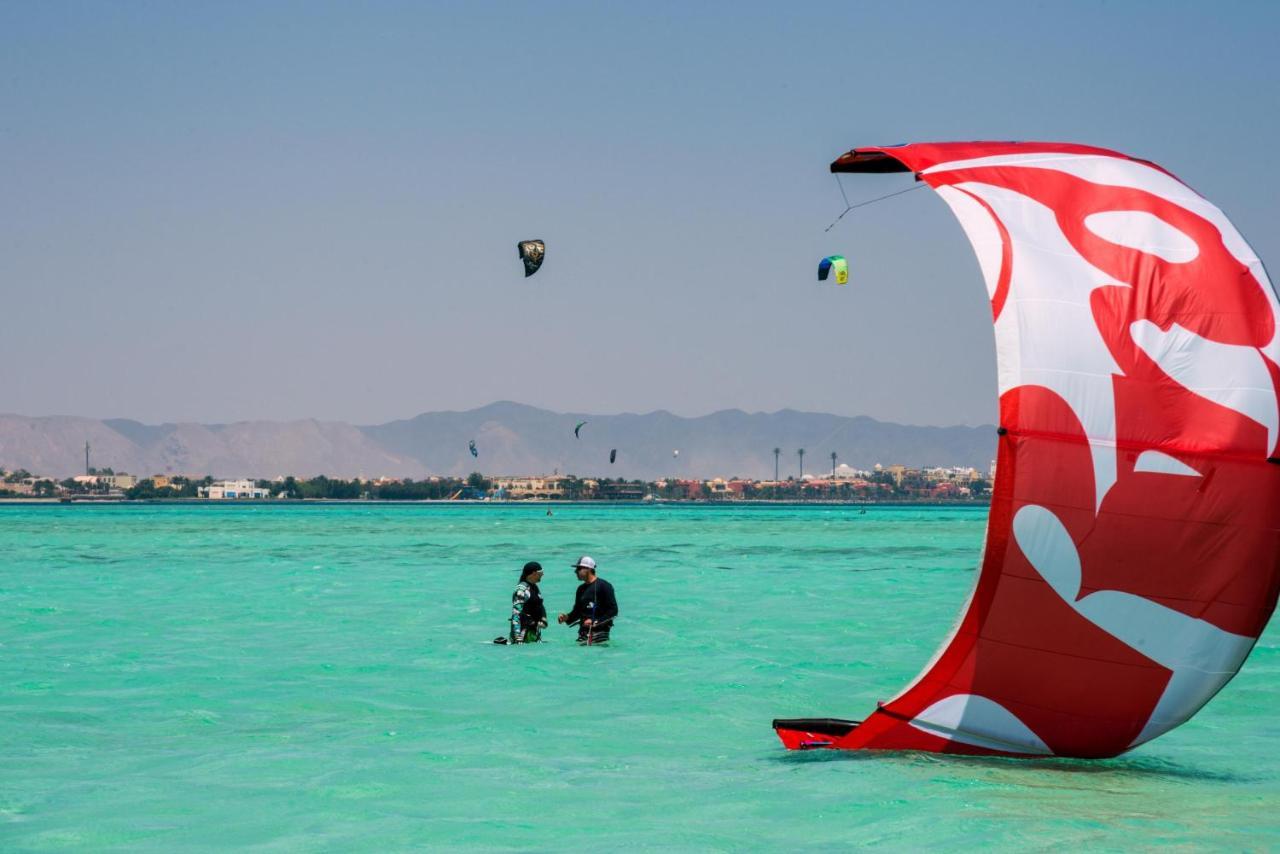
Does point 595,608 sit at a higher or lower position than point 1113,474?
lower

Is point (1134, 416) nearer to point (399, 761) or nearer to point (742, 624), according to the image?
point (399, 761)

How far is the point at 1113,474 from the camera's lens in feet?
31.2

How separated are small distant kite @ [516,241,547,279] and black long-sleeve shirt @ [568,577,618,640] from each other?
15.0m

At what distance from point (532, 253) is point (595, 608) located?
17.2m

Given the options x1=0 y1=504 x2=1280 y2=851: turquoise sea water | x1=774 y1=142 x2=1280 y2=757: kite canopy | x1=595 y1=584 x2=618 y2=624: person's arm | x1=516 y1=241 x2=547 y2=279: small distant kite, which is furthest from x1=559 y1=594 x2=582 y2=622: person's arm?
x1=516 y1=241 x2=547 y2=279: small distant kite

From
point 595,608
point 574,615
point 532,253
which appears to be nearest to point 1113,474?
point 574,615

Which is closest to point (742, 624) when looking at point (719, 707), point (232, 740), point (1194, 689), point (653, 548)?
point (719, 707)

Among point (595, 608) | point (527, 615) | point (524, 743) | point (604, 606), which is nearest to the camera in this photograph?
point (524, 743)

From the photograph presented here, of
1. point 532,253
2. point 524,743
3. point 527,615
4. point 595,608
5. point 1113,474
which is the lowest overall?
point 524,743

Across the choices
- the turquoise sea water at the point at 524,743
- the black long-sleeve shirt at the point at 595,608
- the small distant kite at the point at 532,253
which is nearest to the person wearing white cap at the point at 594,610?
the black long-sleeve shirt at the point at 595,608

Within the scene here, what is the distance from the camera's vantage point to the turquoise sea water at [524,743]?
9.89 m

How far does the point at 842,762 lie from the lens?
1166 centimetres

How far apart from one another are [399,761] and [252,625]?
Answer: 44.7 ft

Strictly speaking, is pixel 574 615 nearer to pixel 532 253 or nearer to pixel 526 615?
pixel 526 615
